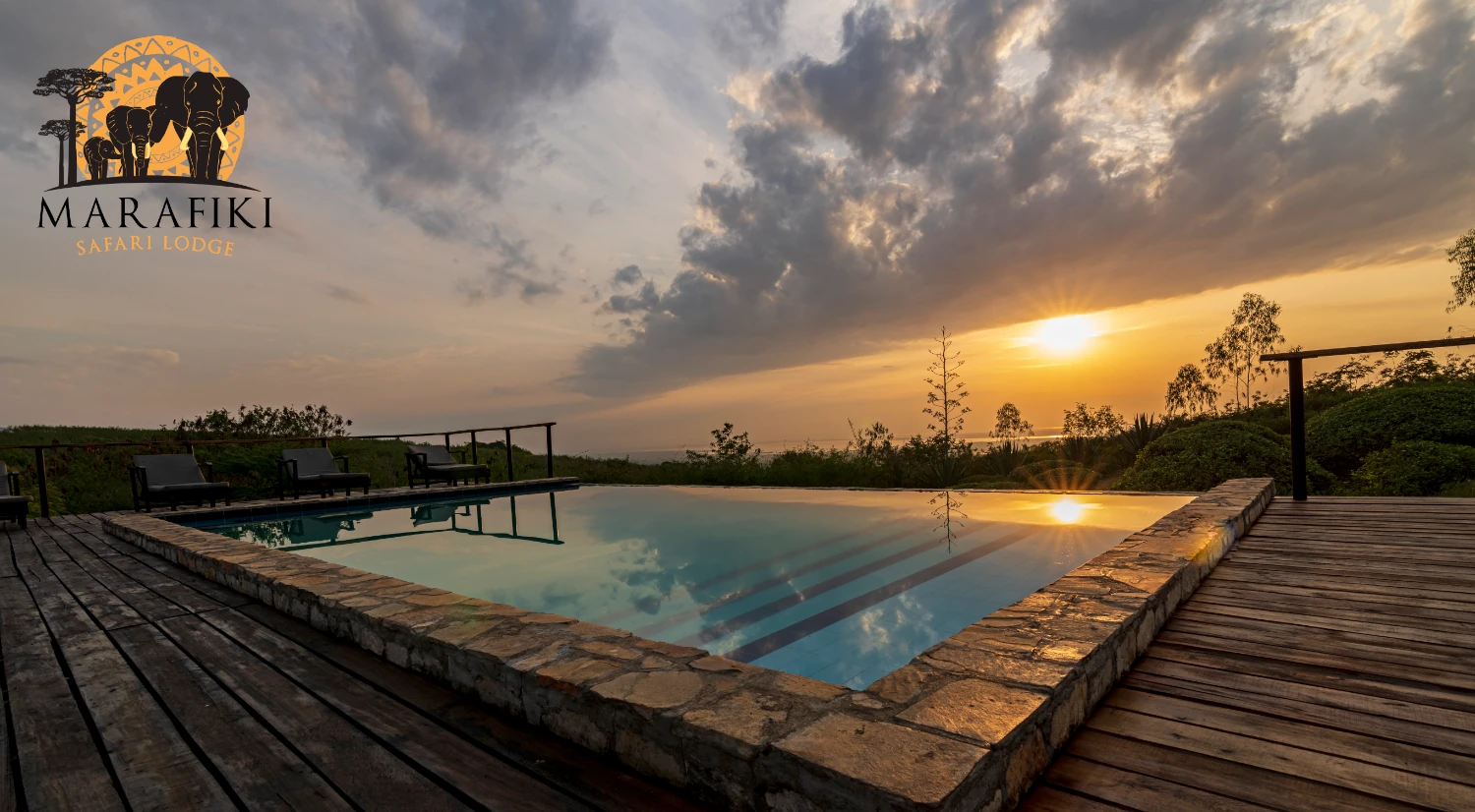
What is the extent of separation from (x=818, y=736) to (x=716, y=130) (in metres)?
7.93

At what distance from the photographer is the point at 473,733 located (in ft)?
5.82

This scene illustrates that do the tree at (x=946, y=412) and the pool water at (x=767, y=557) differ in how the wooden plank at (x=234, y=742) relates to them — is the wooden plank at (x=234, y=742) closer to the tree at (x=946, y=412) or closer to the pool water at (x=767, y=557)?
the pool water at (x=767, y=557)

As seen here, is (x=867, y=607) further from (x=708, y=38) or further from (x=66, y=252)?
(x=66, y=252)

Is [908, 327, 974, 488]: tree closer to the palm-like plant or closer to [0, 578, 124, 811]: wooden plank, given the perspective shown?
the palm-like plant

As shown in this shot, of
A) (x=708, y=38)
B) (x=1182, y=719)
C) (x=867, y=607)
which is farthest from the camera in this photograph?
(x=708, y=38)

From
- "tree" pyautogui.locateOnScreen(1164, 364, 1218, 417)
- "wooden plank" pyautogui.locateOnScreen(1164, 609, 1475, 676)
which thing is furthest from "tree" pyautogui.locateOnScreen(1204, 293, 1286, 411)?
"wooden plank" pyautogui.locateOnScreen(1164, 609, 1475, 676)

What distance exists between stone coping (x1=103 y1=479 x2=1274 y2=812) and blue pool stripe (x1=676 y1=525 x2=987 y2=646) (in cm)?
149

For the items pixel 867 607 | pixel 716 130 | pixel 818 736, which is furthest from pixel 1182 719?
pixel 716 130

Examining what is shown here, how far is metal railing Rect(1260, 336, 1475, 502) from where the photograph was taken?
3826 millimetres

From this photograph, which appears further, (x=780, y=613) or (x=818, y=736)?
(x=780, y=613)

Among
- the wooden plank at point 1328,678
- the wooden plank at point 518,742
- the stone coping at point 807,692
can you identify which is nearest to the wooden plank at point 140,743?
the wooden plank at point 518,742

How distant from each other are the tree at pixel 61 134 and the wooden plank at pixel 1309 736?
1313 cm

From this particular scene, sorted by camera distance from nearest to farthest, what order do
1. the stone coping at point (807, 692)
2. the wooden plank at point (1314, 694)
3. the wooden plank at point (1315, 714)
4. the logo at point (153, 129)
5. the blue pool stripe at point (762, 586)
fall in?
the stone coping at point (807, 692)
the wooden plank at point (1315, 714)
the wooden plank at point (1314, 694)
the blue pool stripe at point (762, 586)
the logo at point (153, 129)

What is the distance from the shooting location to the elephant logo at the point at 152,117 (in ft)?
27.7
